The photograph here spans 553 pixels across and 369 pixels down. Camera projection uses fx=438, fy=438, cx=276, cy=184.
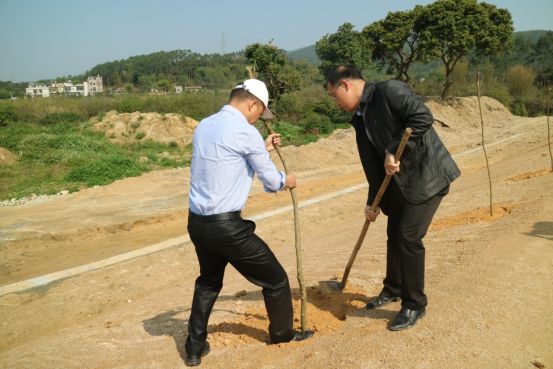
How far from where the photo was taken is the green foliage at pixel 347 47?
24641 millimetres

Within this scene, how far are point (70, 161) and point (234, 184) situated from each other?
1283 centimetres

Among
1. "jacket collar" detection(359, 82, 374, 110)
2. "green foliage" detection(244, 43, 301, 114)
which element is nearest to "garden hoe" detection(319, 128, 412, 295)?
"jacket collar" detection(359, 82, 374, 110)

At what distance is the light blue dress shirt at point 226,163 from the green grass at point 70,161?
9.70m

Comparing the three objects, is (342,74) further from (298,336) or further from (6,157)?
(6,157)

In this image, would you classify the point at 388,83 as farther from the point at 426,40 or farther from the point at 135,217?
the point at 426,40

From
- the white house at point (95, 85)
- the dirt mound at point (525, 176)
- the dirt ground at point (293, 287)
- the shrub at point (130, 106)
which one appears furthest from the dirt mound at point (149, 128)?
the white house at point (95, 85)

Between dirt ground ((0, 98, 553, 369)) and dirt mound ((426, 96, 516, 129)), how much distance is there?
45.1 feet

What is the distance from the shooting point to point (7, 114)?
2255 cm

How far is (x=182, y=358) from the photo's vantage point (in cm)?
337

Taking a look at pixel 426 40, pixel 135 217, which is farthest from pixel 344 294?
pixel 426 40

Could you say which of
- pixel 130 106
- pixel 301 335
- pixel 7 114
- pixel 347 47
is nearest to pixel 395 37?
pixel 347 47

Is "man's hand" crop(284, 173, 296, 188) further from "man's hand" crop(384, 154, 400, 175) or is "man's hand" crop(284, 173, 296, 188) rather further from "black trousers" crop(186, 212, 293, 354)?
"man's hand" crop(384, 154, 400, 175)

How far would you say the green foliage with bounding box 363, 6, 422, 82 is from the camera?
2441cm

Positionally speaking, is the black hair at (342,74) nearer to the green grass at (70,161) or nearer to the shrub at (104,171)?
the green grass at (70,161)
